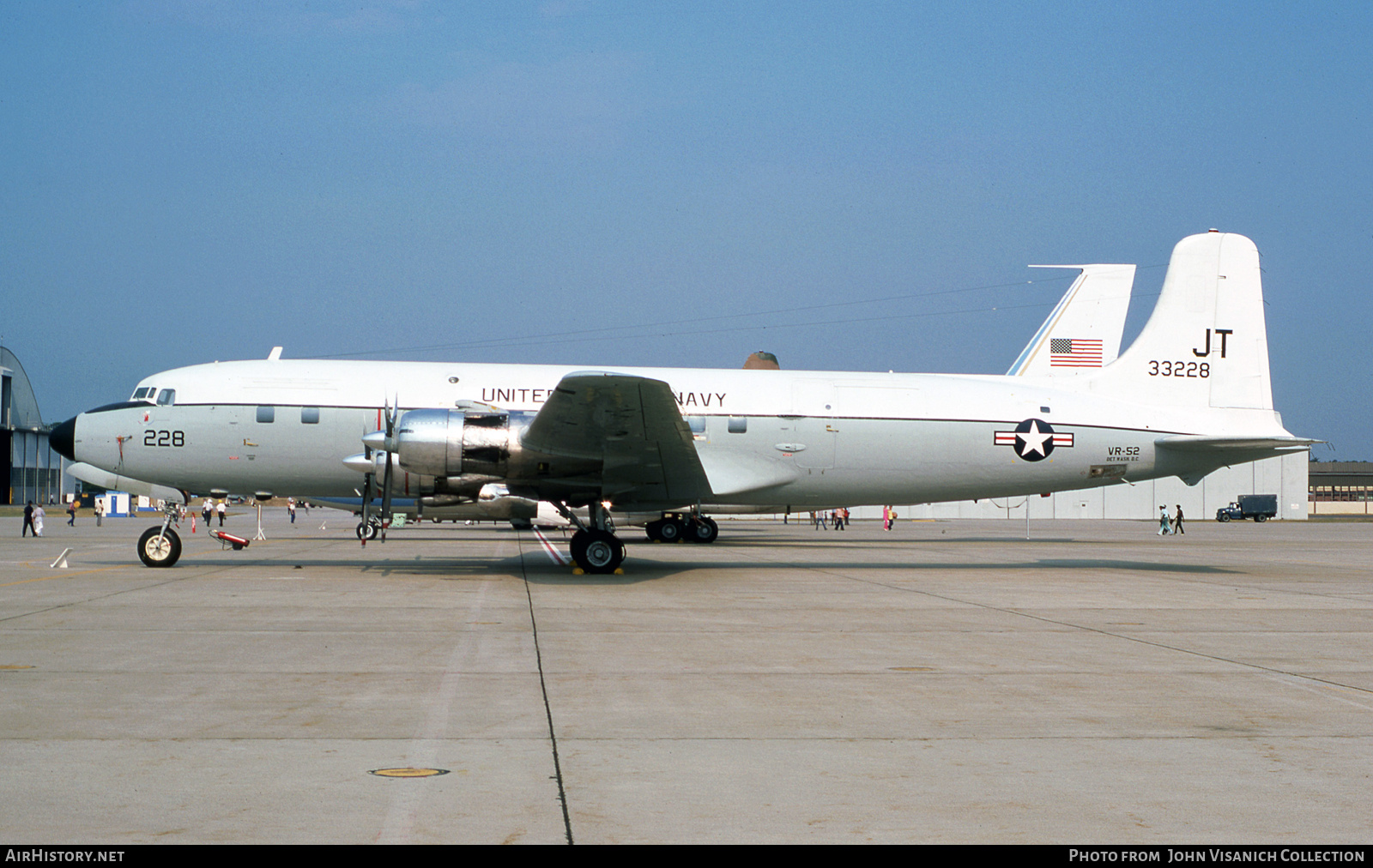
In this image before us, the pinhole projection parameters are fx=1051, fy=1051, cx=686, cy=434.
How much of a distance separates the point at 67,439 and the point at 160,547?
2807 mm

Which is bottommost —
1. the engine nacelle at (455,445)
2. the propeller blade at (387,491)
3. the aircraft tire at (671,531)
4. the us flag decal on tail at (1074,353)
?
the aircraft tire at (671,531)

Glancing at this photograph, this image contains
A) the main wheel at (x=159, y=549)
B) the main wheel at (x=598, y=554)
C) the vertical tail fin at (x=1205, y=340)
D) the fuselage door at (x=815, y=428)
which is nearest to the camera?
the main wheel at (x=598, y=554)

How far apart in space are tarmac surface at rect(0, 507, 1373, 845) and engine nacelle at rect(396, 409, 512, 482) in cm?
209

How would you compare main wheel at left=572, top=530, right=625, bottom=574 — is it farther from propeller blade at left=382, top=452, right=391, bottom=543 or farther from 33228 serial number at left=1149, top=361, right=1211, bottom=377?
33228 serial number at left=1149, top=361, right=1211, bottom=377

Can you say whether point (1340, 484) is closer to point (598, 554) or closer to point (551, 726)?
point (598, 554)

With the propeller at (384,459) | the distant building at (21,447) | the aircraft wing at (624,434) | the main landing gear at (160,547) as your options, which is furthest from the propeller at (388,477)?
the distant building at (21,447)

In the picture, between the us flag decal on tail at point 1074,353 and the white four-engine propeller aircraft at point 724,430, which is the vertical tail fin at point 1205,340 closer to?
the white four-engine propeller aircraft at point 724,430

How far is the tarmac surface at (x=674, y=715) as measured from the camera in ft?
16.3

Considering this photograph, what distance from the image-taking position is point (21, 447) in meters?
90.3

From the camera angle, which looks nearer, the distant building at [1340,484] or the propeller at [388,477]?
the propeller at [388,477]

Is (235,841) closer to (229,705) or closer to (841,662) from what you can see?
(229,705)

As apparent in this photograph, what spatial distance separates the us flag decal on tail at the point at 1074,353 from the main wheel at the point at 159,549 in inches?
757
